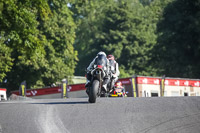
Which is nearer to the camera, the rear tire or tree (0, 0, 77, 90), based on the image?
the rear tire

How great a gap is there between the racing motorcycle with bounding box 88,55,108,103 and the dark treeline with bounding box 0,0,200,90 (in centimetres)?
993

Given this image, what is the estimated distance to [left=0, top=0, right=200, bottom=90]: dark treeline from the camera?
23.4m

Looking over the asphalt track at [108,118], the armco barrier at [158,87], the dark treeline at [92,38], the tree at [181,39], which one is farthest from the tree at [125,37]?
the asphalt track at [108,118]

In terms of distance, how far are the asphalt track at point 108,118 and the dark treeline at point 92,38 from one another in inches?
476

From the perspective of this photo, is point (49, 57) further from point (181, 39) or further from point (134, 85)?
point (181, 39)

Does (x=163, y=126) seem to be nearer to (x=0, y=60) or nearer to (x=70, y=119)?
(x=70, y=119)

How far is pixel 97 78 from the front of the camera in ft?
41.8

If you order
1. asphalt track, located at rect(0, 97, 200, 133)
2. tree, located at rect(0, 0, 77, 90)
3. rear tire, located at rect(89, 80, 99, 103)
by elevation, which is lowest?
asphalt track, located at rect(0, 97, 200, 133)

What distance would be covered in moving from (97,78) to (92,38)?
58444 mm

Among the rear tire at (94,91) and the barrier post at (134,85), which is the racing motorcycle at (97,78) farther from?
the barrier post at (134,85)

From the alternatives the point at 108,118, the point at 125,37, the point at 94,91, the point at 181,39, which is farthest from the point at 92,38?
the point at 108,118

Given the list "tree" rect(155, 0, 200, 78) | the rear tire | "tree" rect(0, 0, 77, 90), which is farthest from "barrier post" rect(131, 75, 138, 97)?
"tree" rect(155, 0, 200, 78)

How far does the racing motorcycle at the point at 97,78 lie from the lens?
12438 mm

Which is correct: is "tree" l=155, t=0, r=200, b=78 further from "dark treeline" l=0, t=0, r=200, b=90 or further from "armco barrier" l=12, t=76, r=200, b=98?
"armco barrier" l=12, t=76, r=200, b=98
